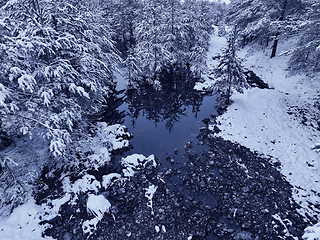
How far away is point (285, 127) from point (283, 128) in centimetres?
22

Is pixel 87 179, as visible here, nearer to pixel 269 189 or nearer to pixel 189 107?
pixel 269 189

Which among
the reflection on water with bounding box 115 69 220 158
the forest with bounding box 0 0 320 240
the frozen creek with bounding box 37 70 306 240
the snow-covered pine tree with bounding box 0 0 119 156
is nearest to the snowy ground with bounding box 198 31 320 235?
the forest with bounding box 0 0 320 240

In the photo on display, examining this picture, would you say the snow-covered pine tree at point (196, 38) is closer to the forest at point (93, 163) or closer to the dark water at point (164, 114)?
the dark water at point (164, 114)

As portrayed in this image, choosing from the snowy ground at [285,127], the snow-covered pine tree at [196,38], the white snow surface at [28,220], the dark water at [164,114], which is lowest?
the snowy ground at [285,127]

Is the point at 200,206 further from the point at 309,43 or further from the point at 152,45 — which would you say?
the point at 152,45

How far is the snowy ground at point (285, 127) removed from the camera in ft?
34.3

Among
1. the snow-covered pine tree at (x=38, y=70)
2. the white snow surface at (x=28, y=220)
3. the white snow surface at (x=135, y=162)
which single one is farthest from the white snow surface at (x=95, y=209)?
the snow-covered pine tree at (x=38, y=70)

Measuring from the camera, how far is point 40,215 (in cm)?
858

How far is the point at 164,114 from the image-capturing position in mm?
19688

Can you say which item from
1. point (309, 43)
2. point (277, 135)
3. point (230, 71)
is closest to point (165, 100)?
point (230, 71)

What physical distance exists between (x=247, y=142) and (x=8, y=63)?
15086mm

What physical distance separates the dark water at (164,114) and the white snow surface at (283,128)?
9.61 ft

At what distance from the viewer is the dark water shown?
15.2 m

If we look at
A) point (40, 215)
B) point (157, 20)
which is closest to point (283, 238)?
point (40, 215)
